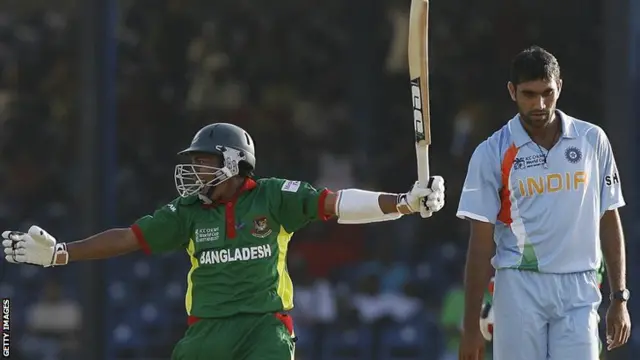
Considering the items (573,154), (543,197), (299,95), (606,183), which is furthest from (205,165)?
(299,95)

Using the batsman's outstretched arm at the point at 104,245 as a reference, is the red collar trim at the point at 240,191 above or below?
above

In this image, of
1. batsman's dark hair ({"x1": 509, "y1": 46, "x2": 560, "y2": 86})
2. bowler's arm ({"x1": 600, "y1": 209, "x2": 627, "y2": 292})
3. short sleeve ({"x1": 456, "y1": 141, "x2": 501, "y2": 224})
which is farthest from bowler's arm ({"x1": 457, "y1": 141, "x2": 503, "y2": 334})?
bowler's arm ({"x1": 600, "y1": 209, "x2": 627, "y2": 292})

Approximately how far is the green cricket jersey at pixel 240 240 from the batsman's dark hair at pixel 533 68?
3.54 feet

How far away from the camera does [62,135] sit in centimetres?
1181

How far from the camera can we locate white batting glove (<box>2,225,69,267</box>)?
20.2 ft

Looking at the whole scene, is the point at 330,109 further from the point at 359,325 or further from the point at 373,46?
the point at 359,325

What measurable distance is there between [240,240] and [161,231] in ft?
1.24

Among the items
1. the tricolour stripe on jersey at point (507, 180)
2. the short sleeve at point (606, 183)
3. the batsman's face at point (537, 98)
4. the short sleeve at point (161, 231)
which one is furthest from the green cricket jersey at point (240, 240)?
the short sleeve at point (606, 183)

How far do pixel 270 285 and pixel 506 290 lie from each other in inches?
43.3

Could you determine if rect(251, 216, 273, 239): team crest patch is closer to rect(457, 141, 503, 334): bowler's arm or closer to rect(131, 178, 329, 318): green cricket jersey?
rect(131, 178, 329, 318): green cricket jersey

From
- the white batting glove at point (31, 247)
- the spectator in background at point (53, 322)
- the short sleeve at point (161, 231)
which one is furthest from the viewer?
the spectator in background at point (53, 322)

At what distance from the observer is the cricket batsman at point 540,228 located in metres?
5.78

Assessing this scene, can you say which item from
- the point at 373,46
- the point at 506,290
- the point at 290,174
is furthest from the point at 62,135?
the point at 506,290

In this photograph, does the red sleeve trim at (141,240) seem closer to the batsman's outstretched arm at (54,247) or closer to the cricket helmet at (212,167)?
the batsman's outstretched arm at (54,247)
